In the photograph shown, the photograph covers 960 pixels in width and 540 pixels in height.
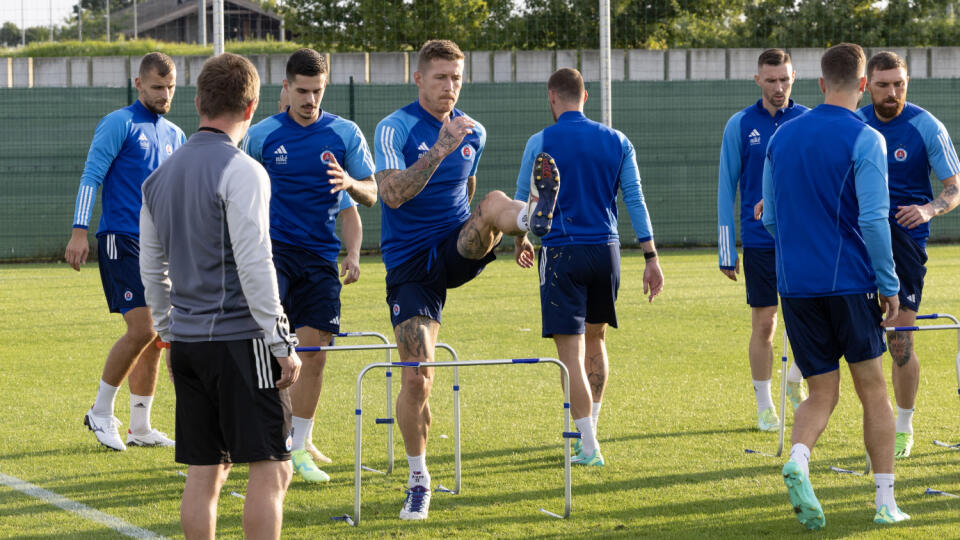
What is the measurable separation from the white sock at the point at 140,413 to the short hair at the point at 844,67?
4606mm

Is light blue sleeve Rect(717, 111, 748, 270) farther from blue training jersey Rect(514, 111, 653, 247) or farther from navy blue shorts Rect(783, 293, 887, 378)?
navy blue shorts Rect(783, 293, 887, 378)

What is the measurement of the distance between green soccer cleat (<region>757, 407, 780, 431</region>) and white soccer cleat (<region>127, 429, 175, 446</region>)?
3837 millimetres

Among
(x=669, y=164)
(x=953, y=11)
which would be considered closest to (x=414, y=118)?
(x=669, y=164)

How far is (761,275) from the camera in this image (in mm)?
7945

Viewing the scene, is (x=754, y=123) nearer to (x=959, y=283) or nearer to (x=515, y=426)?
(x=515, y=426)

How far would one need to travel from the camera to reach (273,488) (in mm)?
4504

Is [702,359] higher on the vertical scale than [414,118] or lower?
lower

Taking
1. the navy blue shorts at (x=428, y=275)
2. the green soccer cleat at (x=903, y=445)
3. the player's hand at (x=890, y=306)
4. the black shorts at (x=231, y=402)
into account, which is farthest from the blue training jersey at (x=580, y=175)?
the black shorts at (x=231, y=402)

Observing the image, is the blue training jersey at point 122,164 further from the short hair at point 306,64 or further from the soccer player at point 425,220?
the soccer player at point 425,220

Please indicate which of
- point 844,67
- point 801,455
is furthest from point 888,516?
point 844,67

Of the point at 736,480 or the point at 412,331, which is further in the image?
the point at 736,480

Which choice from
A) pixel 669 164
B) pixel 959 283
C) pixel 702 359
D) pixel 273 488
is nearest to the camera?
pixel 273 488

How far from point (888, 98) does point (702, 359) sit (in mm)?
4111

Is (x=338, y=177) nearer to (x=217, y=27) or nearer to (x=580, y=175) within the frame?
(x=580, y=175)
